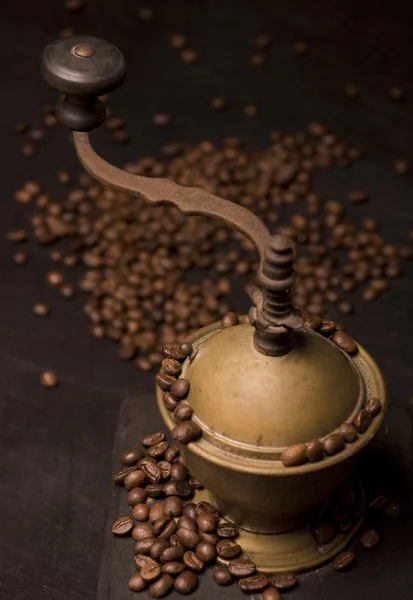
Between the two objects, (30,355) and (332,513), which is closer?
(332,513)

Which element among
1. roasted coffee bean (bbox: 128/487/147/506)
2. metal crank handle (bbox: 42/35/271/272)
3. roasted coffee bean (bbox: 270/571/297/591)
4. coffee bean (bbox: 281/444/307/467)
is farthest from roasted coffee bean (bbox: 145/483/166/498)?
metal crank handle (bbox: 42/35/271/272)

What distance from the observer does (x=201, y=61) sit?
2918mm

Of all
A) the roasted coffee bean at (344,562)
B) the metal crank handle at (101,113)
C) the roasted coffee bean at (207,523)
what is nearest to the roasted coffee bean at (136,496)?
the roasted coffee bean at (207,523)

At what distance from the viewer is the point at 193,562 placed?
4.98ft

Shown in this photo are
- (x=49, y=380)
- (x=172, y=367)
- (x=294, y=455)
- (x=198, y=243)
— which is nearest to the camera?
(x=294, y=455)

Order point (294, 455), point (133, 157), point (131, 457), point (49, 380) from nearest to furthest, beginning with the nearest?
point (294, 455)
point (131, 457)
point (49, 380)
point (133, 157)

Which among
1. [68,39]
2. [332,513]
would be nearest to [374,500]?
[332,513]

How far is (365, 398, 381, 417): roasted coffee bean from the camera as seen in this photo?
1.41 m

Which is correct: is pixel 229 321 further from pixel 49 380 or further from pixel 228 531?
pixel 49 380

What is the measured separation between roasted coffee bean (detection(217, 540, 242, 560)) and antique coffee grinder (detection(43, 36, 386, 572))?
9cm

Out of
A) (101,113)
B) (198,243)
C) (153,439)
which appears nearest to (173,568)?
(153,439)

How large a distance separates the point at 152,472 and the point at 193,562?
0.18 metres

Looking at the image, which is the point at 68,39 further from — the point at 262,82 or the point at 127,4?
the point at 127,4

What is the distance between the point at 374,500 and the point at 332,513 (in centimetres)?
9
